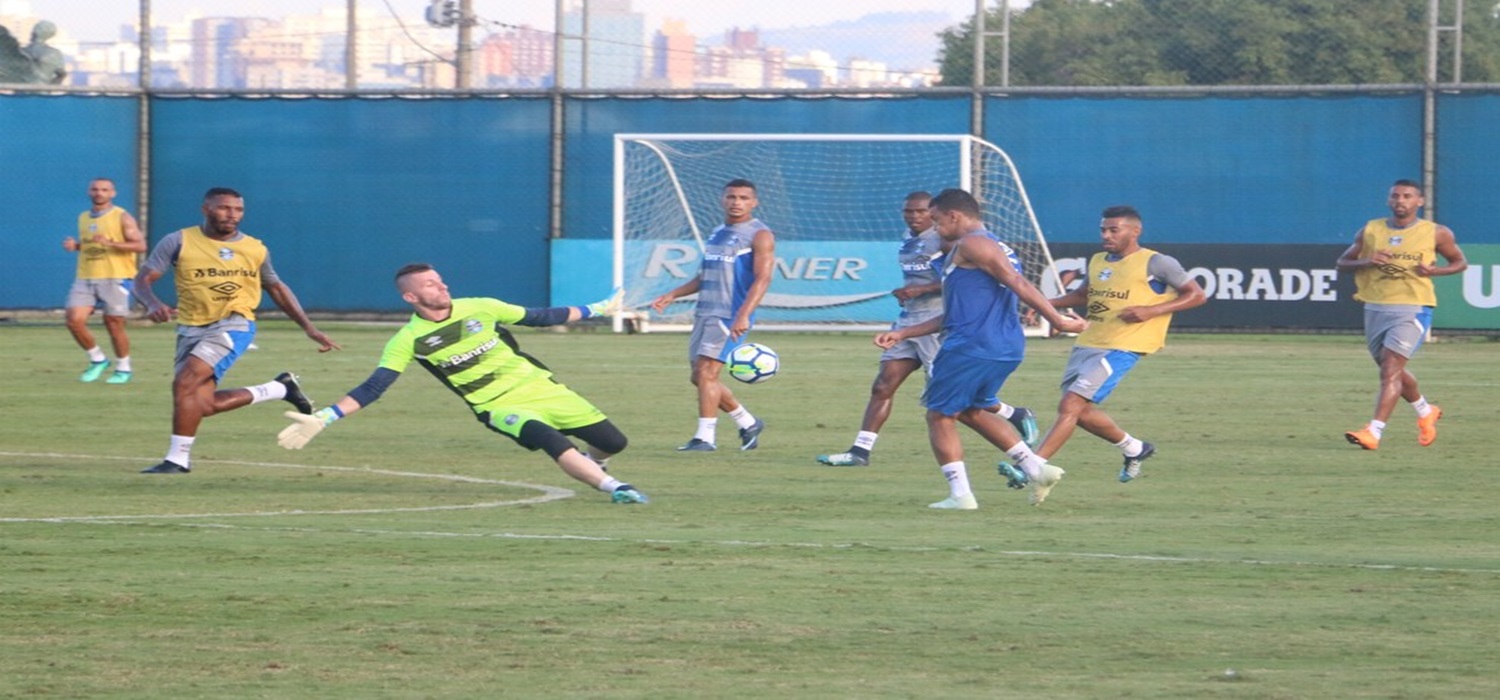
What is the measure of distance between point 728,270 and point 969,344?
4.16 meters

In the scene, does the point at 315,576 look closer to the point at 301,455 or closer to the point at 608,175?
the point at 301,455

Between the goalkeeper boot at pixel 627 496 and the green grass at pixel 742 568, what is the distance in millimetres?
239

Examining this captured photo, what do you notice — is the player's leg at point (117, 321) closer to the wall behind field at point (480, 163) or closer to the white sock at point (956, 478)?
the wall behind field at point (480, 163)

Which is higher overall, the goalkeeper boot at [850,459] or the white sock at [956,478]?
the white sock at [956,478]

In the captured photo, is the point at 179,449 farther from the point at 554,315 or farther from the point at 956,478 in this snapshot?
the point at 956,478

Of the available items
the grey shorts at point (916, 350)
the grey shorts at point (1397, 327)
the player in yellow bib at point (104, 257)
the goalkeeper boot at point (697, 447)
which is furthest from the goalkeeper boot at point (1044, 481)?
the player in yellow bib at point (104, 257)

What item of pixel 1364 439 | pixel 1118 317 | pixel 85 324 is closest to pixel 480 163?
pixel 85 324

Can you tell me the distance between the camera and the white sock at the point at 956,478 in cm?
1215

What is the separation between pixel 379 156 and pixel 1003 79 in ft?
28.1

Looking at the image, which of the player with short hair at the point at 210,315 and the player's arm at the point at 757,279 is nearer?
the player with short hair at the point at 210,315

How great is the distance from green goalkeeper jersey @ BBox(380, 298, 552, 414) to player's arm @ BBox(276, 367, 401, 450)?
15cm

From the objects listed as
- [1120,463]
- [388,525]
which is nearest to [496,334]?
[388,525]

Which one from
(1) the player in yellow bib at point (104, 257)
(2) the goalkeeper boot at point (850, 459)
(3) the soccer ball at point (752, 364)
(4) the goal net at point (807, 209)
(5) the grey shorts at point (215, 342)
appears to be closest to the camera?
(5) the grey shorts at point (215, 342)

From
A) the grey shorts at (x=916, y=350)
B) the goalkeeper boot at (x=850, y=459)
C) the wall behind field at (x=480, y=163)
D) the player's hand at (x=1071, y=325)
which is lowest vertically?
the goalkeeper boot at (x=850, y=459)
